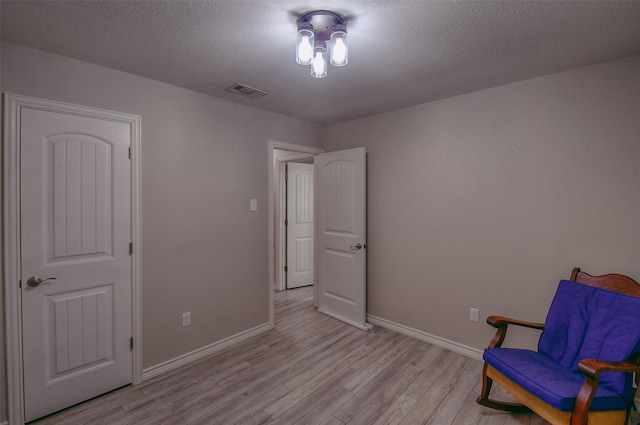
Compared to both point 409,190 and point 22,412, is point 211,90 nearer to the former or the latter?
point 409,190

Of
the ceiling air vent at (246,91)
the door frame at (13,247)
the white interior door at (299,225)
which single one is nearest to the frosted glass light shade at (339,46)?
the ceiling air vent at (246,91)

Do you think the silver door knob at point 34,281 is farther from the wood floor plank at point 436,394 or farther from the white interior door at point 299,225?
the white interior door at point 299,225

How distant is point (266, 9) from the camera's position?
1.51m

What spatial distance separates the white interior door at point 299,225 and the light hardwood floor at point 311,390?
1812 mm

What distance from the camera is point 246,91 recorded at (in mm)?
2652

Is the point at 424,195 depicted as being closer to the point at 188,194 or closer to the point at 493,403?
the point at 493,403

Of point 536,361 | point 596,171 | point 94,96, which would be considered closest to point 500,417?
point 536,361

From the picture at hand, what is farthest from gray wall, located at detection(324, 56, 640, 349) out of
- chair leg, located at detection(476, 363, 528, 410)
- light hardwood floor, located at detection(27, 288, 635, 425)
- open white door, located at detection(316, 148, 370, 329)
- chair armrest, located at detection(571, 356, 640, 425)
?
chair armrest, located at detection(571, 356, 640, 425)

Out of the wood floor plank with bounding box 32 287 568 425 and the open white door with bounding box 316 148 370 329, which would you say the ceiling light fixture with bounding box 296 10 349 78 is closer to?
the open white door with bounding box 316 148 370 329

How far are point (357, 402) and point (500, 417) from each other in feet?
3.07

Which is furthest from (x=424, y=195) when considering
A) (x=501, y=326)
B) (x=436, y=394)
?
(x=436, y=394)

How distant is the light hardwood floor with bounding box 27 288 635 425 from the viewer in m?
1.98

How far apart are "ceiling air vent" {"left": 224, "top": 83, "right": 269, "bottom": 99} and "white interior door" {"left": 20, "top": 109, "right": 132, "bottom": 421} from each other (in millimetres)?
888

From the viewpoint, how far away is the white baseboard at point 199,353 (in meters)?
2.44
